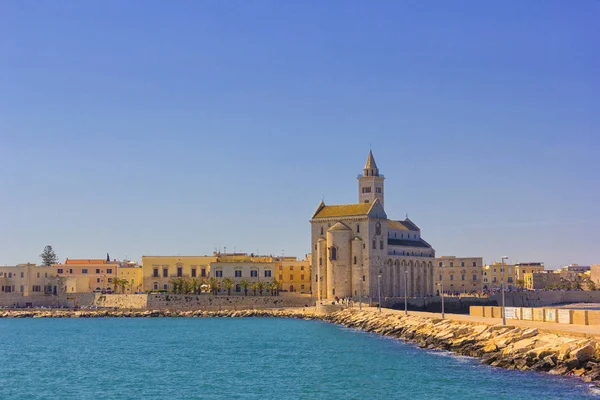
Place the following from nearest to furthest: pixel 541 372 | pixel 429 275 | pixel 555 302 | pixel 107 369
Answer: pixel 541 372
pixel 107 369
pixel 429 275
pixel 555 302

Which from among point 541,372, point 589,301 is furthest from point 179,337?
point 589,301

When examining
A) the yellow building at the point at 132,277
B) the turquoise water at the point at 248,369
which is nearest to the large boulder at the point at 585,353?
the turquoise water at the point at 248,369

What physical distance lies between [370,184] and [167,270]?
1117 inches

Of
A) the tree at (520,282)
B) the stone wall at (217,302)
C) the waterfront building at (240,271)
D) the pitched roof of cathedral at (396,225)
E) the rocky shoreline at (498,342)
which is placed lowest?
the rocky shoreline at (498,342)

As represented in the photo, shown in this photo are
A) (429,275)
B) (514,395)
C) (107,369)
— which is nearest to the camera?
(514,395)

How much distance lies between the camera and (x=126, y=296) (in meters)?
98.4

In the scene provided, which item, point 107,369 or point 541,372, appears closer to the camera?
point 541,372

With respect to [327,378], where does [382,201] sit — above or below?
above

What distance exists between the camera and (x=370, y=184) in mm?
108750

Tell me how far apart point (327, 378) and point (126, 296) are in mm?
62825

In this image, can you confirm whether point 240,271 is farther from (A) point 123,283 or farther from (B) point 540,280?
(B) point 540,280

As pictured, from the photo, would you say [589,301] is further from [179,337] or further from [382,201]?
[179,337]

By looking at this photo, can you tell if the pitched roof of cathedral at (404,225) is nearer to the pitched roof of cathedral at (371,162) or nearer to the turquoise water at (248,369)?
the pitched roof of cathedral at (371,162)

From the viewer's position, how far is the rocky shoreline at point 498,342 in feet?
113
